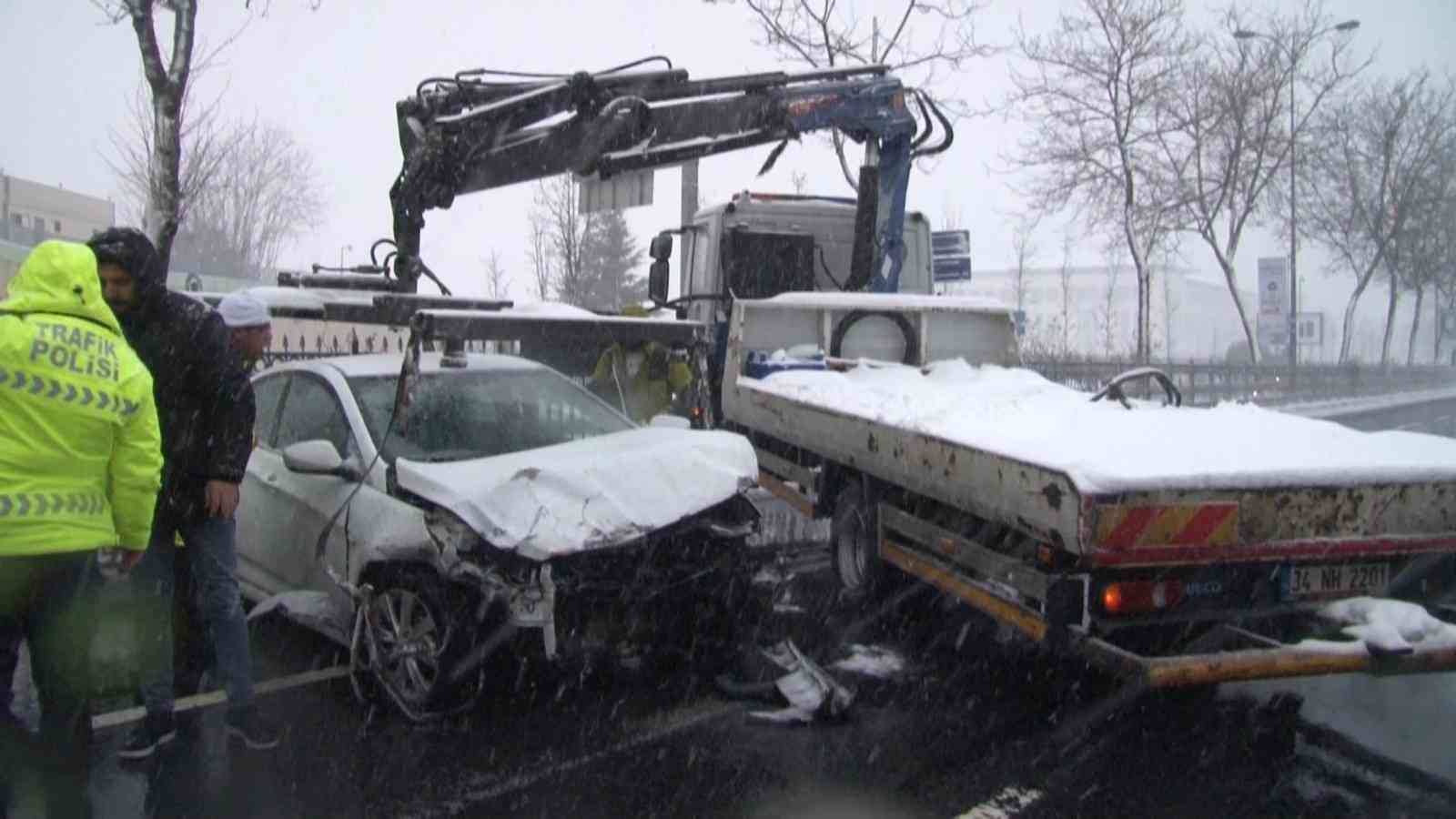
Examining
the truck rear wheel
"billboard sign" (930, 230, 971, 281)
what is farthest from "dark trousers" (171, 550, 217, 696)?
"billboard sign" (930, 230, 971, 281)

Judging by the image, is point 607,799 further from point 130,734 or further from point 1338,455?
point 1338,455

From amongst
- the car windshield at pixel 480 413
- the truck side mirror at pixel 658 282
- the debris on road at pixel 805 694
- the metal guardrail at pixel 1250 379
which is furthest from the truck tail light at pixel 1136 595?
the metal guardrail at pixel 1250 379

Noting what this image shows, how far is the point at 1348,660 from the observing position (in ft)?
14.4

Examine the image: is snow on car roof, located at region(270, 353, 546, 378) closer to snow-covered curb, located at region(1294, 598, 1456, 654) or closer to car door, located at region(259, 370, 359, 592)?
car door, located at region(259, 370, 359, 592)

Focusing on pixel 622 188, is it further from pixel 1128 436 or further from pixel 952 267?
pixel 952 267

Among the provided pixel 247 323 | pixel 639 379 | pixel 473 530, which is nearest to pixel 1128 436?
pixel 473 530

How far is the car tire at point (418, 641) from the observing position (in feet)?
15.5

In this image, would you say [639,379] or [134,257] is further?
[639,379]

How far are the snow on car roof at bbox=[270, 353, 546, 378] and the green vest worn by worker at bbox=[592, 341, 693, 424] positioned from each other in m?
1.06

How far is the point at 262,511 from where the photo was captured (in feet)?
19.4

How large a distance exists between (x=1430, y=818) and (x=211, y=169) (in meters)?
15.1

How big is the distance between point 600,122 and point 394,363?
9.01 ft

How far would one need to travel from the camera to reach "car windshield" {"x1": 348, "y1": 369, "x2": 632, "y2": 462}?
18.1 ft

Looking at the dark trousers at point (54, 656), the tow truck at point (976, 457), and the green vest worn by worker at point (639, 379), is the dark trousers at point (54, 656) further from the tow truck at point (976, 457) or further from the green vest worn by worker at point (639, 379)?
the green vest worn by worker at point (639, 379)
